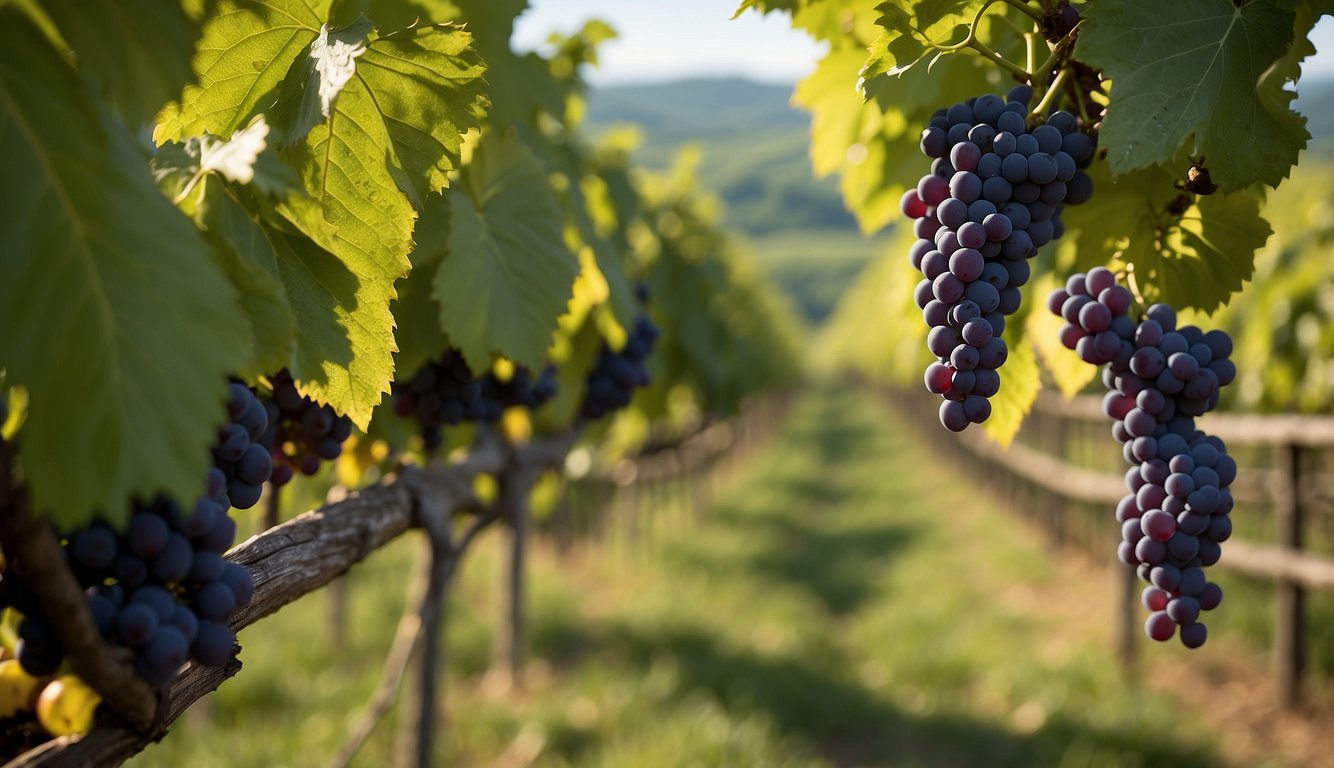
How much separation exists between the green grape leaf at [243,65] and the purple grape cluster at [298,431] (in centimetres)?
47

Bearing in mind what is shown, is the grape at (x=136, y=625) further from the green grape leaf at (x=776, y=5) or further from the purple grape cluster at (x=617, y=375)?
the purple grape cluster at (x=617, y=375)

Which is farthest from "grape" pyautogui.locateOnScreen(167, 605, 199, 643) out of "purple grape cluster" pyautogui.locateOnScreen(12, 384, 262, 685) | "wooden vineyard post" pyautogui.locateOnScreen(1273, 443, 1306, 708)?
"wooden vineyard post" pyautogui.locateOnScreen(1273, 443, 1306, 708)

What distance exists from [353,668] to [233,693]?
1.11 m

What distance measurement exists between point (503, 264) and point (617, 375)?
143 cm

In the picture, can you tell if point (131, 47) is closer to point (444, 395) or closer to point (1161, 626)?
point (444, 395)

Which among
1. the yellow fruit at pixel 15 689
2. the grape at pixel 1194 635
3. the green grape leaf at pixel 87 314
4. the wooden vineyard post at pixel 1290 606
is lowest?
the wooden vineyard post at pixel 1290 606

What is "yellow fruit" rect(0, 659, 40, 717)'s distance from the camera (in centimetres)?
124

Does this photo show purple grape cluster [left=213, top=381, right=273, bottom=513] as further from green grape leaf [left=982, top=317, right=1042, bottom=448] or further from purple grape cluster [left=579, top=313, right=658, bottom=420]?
purple grape cluster [left=579, top=313, right=658, bottom=420]

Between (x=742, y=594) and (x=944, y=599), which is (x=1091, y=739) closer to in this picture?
(x=944, y=599)

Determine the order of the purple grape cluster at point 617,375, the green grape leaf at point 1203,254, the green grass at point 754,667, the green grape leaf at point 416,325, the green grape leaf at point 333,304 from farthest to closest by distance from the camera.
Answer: the green grass at point 754,667
the purple grape cluster at point 617,375
the green grape leaf at point 416,325
the green grape leaf at point 1203,254
the green grape leaf at point 333,304

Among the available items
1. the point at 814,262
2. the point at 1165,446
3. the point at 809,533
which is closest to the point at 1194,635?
the point at 1165,446

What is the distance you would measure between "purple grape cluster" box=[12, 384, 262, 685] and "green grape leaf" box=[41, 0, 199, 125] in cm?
42

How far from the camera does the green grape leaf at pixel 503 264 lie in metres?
1.82

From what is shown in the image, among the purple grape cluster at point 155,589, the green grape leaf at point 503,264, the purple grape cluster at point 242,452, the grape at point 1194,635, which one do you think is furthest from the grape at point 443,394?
the grape at point 1194,635
